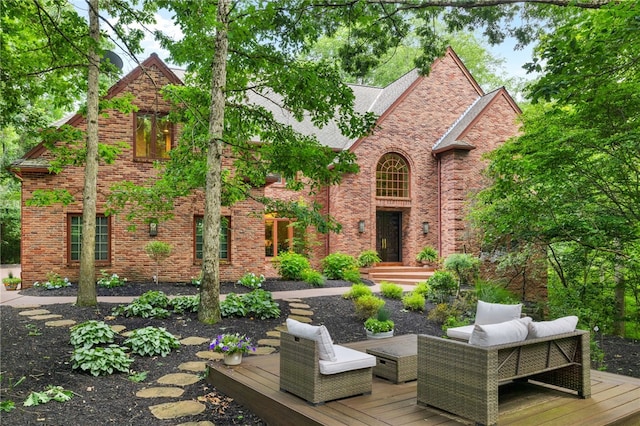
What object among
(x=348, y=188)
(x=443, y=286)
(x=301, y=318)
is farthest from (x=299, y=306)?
(x=348, y=188)

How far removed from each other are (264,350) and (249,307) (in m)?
2.08

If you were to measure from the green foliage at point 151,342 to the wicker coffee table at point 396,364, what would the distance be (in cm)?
291

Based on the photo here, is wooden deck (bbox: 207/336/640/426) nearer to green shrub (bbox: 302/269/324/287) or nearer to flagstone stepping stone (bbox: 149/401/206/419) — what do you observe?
flagstone stepping stone (bbox: 149/401/206/419)

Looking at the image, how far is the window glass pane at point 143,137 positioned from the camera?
516 inches

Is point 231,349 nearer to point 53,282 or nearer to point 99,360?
point 99,360

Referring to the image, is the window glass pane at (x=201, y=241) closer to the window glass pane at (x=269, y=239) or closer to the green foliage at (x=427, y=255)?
the window glass pane at (x=269, y=239)

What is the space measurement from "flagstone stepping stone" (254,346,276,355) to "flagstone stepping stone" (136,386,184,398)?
153cm

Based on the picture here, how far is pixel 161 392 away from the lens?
15.9ft

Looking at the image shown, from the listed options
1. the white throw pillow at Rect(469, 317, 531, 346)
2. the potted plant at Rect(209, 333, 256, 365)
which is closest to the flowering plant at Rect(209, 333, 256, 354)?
the potted plant at Rect(209, 333, 256, 365)

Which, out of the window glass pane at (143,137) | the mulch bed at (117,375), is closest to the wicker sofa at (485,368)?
the mulch bed at (117,375)

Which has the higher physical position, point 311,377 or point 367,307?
point 311,377

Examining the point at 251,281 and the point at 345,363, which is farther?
the point at 251,281

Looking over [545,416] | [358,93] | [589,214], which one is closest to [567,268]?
[589,214]

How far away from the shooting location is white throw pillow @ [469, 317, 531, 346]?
364 cm
